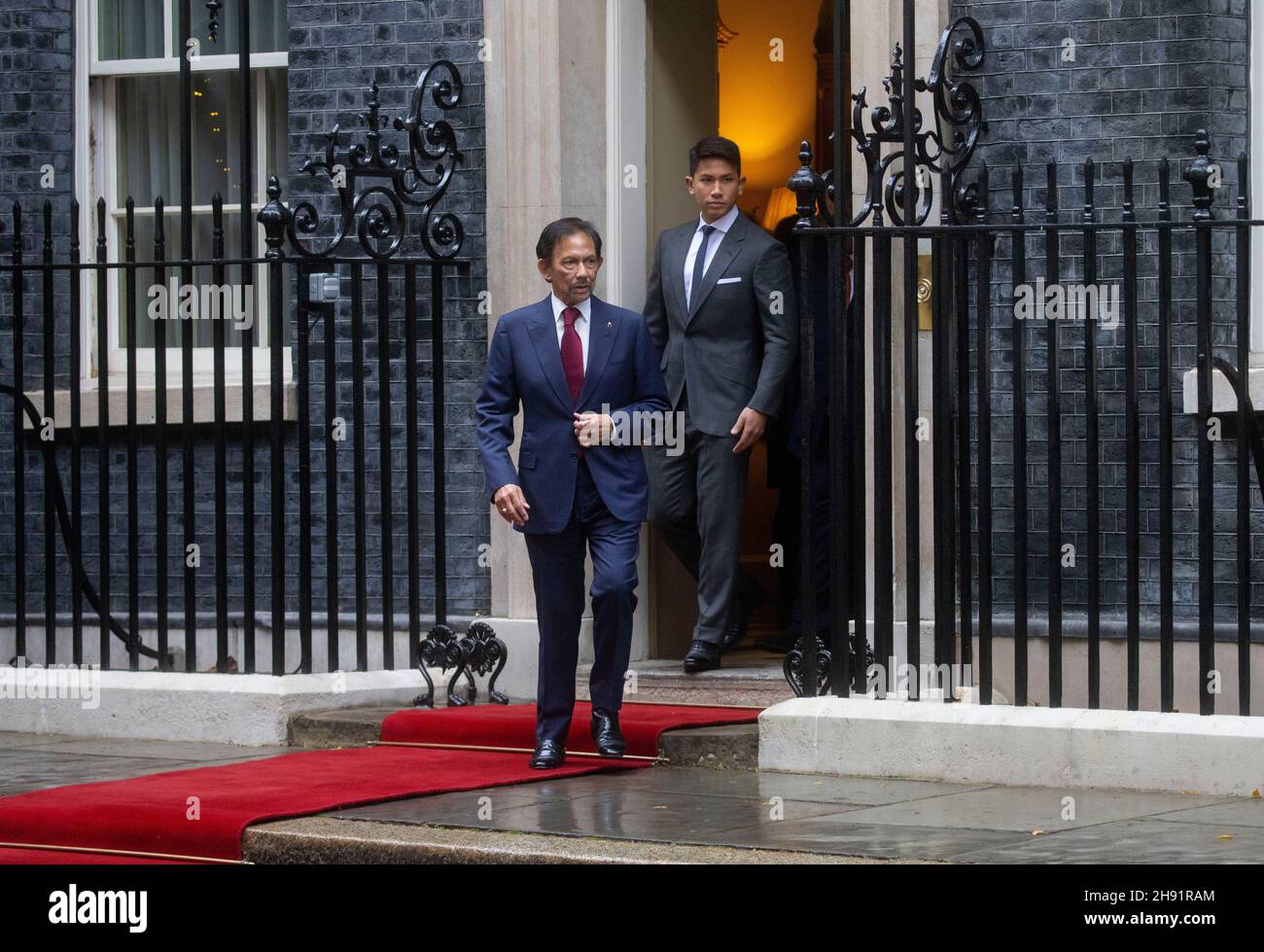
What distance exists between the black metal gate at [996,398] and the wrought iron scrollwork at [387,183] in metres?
1.88

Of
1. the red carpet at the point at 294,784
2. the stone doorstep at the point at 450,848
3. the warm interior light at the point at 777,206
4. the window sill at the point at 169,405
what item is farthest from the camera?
the warm interior light at the point at 777,206

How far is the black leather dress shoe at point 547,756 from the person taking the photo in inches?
315

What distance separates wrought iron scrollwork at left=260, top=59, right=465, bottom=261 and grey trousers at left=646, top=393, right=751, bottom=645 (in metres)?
1.41

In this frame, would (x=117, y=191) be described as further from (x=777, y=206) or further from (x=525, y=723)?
(x=525, y=723)

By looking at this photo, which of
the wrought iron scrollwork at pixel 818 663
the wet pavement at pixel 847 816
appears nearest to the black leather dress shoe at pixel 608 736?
the wet pavement at pixel 847 816

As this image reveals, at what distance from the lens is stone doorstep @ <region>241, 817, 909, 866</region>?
Result: 617 cm

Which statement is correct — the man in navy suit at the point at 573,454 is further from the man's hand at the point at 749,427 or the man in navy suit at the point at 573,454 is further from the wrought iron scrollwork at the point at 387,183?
the wrought iron scrollwork at the point at 387,183

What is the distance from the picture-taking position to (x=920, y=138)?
8734 millimetres

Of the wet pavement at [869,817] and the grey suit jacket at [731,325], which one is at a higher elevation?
the grey suit jacket at [731,325]

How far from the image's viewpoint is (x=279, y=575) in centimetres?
923

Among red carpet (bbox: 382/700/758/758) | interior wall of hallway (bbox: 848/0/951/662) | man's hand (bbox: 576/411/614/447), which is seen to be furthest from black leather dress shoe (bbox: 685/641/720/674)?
man's hand (bbox: 576/411/614/447)

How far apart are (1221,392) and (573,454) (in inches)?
105

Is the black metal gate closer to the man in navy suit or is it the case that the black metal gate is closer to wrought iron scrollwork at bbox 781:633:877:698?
wrought iron scrollwork at bbox 781:633:877:698

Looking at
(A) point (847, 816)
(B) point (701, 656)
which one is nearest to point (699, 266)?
(B) point (701, 656)
